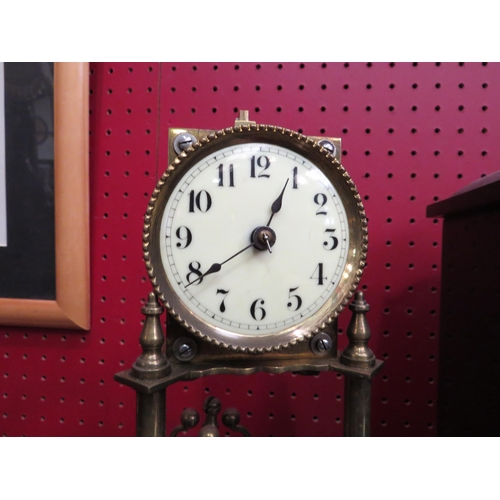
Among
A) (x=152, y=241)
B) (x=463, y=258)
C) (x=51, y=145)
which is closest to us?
(x=152, y=241)

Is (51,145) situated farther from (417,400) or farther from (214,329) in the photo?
(417,400)

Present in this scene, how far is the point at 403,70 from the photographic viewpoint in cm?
90

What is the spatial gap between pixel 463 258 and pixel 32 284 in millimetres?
999

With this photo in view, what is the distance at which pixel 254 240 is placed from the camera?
1.92ft

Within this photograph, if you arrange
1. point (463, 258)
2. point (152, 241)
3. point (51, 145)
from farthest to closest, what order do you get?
1. point (51, 145)
2. point (463, 258)
3. point (152, 241)

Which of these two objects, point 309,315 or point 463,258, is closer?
point 309,315

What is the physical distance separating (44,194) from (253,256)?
0.60m

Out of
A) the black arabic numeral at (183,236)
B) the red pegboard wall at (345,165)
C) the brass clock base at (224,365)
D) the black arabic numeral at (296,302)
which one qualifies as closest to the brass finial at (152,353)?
the brass clock base at (224,365)

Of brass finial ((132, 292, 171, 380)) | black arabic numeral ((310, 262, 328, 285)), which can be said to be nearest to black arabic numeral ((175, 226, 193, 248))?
brass finial ((132, 292, 171, 380))

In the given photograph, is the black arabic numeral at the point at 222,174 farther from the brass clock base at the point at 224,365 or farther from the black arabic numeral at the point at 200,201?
the brass clock base at the point at 224,365

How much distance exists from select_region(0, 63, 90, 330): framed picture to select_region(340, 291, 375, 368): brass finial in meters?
0.65

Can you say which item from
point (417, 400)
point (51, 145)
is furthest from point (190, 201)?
point (417, 400)

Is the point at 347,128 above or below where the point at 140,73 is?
below

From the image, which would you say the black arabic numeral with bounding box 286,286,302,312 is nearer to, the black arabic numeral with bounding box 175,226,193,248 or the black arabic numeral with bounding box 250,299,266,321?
the black arabic numeral with bounding box 250,299,266,321
